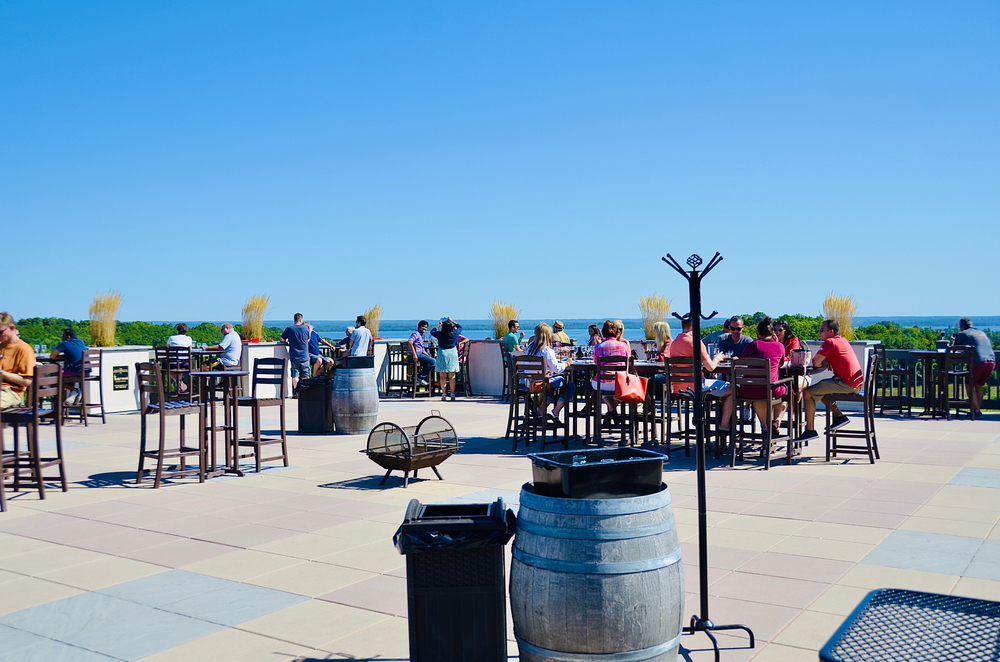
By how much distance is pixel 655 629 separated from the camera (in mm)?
2725

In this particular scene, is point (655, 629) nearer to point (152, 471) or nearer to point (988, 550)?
point (988, 550)

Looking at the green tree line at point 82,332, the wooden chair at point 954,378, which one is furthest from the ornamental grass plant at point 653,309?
the green tree line at point 82,332

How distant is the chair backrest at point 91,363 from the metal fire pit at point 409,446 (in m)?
7.30

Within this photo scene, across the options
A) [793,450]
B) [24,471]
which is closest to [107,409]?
[24,471]

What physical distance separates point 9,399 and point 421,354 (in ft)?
33.1

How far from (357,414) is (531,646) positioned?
26.8 ft

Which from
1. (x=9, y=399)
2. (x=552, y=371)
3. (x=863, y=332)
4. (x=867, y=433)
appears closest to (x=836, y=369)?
(x=867, y=433)

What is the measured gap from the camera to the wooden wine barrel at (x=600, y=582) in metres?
2.67

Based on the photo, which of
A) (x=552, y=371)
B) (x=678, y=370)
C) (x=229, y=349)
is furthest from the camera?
(x=229, y=349)

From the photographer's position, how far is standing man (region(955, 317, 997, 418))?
40.4 feet

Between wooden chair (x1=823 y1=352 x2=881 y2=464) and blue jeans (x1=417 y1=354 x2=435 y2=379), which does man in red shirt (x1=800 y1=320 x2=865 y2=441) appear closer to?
wooden chair (x1=823 y1=352 x2=881 y2=464)

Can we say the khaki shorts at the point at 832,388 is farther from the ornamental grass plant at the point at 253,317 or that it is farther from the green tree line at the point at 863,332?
the ornamental grass plant at the point at 253,317

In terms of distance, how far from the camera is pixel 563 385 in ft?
31.3

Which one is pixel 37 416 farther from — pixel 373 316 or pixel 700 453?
pixel 373 316
